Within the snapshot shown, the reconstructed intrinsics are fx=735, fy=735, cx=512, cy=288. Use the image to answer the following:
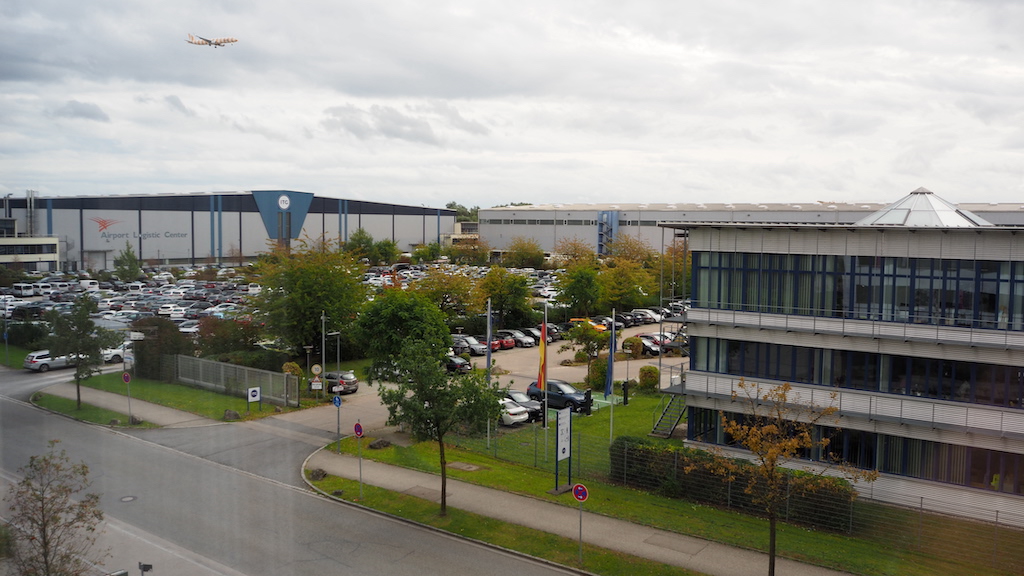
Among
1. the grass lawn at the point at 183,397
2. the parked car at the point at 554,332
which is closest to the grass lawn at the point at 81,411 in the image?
the grass lawn at the point at 183,397

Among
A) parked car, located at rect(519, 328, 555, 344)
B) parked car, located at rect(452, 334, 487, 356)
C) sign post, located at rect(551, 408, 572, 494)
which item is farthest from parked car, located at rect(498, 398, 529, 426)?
parked car, located at rect(519, 328, 555, 344)

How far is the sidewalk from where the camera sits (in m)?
14.2

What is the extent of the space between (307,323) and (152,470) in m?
12.9

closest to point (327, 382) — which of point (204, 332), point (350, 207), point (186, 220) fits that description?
point (204, 332)

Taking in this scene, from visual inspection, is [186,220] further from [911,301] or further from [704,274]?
[911,301]

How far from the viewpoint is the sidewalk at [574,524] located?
46.7ft

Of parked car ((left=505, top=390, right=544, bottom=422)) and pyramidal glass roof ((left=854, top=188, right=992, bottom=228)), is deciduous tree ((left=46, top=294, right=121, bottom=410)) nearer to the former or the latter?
parked car ((left=505, top=390, right=544, bottom=422))

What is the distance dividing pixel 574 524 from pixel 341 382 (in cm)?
1519

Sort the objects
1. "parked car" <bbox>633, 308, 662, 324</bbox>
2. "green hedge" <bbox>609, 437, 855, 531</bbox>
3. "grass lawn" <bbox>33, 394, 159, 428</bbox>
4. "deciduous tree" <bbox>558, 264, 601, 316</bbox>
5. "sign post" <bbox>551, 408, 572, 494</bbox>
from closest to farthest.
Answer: "green hedge" <bbox>609, 437, 855, 531</bbox>, "grass lawn" <bbox>33, 394, 159, 428</bbox>, "sign post" <bbox>551, 408, 572, 494</bbox>, "deciduous tree" <bbox>558, 264, 601, 316</bbox>, "parked car" <bbox>633, 308, 662, 324</bbox>

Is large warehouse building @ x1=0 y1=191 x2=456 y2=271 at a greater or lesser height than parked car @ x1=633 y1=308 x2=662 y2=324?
greater

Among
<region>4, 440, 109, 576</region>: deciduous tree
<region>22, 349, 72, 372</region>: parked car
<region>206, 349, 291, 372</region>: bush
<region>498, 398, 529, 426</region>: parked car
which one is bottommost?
<region>498, 398, 529, 426</region>: parked car

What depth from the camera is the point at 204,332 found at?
28.7 m

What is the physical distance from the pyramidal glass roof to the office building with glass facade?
63 millimetres

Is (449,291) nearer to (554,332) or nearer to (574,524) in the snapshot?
(554,332)
